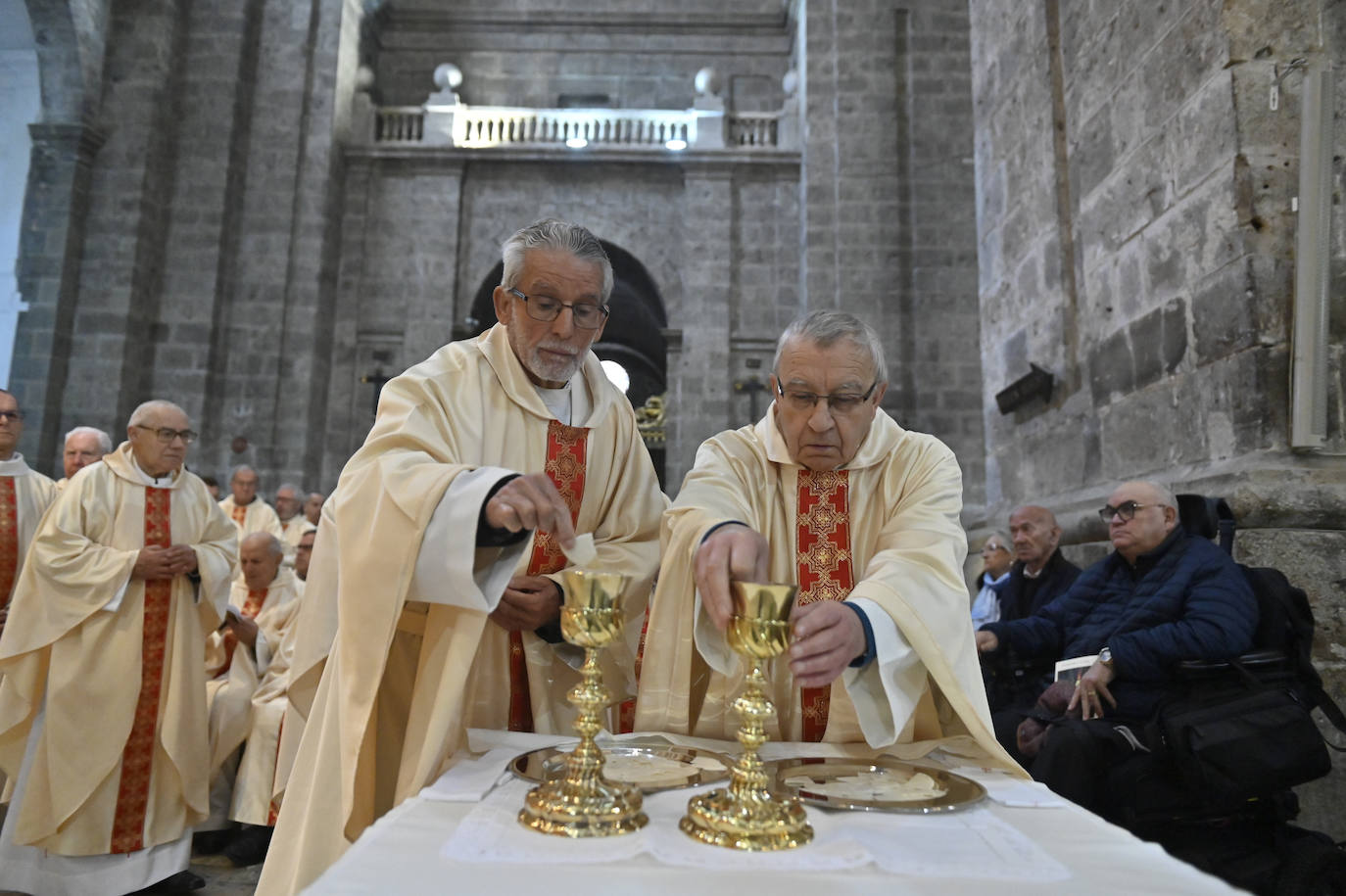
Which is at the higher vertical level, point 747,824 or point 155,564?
point 155,564

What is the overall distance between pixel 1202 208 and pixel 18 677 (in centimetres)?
525

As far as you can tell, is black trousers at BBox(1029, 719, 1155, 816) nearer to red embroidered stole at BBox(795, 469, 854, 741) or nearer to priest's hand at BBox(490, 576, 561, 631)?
red embroidered stole at BBox(795, 469, 854, 741)

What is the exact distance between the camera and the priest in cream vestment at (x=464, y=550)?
1.67 metres

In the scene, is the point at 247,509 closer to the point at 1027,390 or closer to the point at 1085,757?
the point at 1027,390

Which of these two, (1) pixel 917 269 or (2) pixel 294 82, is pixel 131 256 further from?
(1) pixel 917 269

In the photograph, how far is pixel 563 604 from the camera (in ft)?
5.78

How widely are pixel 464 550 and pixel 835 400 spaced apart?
843 mm

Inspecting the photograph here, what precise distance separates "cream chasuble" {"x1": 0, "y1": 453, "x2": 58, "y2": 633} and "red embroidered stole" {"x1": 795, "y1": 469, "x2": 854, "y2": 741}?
4.21m

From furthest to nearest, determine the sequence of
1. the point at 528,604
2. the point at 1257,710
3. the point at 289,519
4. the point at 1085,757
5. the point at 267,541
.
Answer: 1. the point at 289,519
2. the point at 267,541
3. the point at 1085,757
4. the point at 1257,710
5. the point at 528,604

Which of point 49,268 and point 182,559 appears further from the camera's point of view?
point 49,268

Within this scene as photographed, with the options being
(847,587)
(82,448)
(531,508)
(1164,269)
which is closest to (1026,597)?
(1164,269)

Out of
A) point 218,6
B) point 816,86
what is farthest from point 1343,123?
point 218,6

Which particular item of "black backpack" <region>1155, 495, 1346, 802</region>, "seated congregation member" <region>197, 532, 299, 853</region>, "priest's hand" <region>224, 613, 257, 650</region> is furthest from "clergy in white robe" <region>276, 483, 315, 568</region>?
"black backpack" <region>1155, 495, 1346, 802</region>

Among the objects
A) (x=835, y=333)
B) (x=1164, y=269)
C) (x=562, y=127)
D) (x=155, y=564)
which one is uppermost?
(x=562, y=127)
